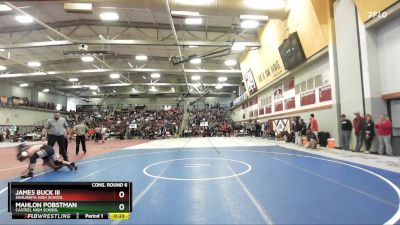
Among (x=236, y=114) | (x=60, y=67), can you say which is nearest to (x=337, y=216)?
(x=60, y=67)

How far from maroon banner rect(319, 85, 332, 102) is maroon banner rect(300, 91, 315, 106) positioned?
1.01 metres

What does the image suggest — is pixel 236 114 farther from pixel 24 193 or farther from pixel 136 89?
pixel 24 193

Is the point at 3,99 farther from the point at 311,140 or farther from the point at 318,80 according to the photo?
the point at 311,140

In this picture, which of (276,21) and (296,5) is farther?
(276,21)

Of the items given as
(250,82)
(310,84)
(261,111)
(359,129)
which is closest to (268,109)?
(261,111)

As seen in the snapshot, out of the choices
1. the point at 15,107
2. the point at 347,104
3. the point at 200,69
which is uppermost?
the point at 200,69

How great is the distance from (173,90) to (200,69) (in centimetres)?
1752

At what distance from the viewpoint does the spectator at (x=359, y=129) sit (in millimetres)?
10266

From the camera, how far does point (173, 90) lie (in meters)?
44.6

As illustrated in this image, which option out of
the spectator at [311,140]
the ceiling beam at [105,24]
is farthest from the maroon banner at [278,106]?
the spectator at [311,140]

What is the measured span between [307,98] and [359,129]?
5932 millimetres

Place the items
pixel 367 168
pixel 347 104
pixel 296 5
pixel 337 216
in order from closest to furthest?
1. pixel 337 216
2. pixel 367 168
3. pixel 347 104
4. pixel 296 5
